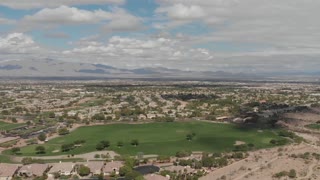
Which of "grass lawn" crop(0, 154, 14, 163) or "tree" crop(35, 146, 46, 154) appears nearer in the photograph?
"grass lawn" crop(0, 154, 14, 163)

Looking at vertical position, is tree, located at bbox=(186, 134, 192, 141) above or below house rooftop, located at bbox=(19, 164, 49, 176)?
above

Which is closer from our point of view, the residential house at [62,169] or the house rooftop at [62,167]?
the residential house at [62,169]

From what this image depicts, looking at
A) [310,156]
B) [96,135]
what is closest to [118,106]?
[96,135]

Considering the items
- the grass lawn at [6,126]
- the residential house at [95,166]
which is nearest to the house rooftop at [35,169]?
the residential house at [95,166]

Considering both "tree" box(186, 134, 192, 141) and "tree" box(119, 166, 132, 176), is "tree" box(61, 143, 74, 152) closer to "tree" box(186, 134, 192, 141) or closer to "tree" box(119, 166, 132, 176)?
"tree" box(119, 166, 132, 176)

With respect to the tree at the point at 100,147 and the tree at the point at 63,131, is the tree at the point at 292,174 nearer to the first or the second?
the tree at the point at 100,147

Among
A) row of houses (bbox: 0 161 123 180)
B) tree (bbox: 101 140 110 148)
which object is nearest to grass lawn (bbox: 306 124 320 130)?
tree (bbox: 101 140 110 148)

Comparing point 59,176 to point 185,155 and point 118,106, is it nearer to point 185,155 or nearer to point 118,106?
point 185,155
